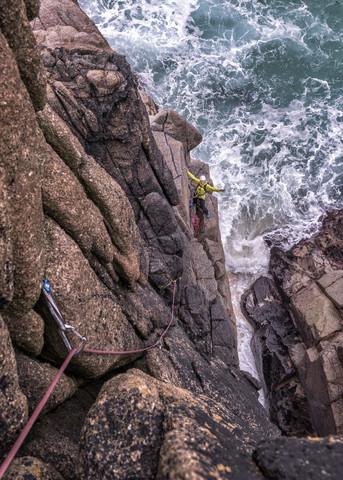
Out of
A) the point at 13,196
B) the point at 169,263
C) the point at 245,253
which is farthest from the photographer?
the point at 245,253

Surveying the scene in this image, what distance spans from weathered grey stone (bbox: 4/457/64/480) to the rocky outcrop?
12.3 m

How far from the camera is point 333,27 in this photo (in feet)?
105

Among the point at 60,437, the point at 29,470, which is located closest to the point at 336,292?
the point at 60,437

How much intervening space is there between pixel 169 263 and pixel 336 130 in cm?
2374

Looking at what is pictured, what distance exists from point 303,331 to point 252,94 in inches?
872

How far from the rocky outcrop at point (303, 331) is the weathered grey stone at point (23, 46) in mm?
14583

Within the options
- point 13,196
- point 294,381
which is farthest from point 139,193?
point 294,381

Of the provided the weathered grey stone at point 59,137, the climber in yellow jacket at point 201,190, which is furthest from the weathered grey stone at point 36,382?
the climber in yellow jacket at point 201,190

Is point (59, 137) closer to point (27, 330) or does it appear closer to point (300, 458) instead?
point (27, 330)

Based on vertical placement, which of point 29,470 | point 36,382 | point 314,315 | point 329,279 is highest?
point 29,470

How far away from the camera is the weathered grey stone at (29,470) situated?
13.3 feet

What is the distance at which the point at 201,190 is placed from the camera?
16750 millimetres

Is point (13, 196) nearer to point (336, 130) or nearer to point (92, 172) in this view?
point (92, 172)

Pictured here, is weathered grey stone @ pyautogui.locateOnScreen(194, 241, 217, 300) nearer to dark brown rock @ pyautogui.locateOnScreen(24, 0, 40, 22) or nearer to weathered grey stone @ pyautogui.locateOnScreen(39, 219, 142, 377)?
weathered grey stone @ pyautogui.locateOnScreen(39, 219, 142, 377)
